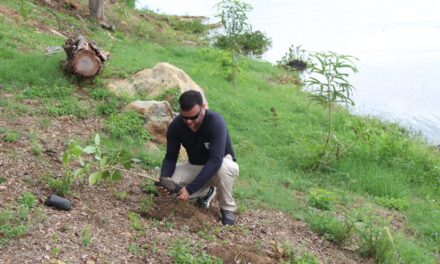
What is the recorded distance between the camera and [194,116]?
14.1 feet

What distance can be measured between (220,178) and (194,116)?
0.61 meters

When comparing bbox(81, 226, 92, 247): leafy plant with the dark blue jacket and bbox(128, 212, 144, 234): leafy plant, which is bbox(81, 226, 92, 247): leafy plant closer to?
bbox(128, 212, 144, 234): leafy plant

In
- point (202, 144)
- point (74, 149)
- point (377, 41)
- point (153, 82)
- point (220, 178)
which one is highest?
point (377, 41)

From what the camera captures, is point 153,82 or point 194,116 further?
point 153,82

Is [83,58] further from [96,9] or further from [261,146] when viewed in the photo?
[96,9]

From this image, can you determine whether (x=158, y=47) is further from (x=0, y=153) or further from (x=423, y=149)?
(x=0, y=153)

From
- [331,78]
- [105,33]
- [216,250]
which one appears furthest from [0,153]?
[105,33]

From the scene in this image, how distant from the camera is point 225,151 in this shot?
15.9ft

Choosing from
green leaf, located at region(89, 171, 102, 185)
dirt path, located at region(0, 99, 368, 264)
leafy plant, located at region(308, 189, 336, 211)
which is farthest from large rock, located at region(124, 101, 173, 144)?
green leaf, located at region(89, 171, 102, 185)

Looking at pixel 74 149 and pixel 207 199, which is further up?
pixel 74 149

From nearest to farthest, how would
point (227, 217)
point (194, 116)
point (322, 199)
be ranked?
point (194, 116) → point (227, 217) → point (322, 199)

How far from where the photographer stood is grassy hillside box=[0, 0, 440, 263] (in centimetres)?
500

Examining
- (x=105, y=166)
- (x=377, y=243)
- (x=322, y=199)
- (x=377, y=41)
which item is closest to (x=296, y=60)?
(x=377, y=41)

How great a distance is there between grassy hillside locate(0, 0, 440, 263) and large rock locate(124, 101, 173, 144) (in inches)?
6.2
